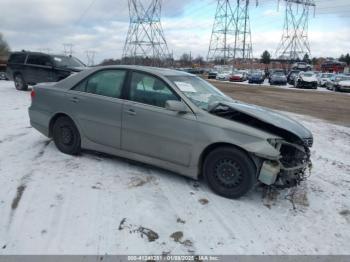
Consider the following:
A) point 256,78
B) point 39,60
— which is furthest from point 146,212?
point 256,78

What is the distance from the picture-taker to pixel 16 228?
3.32 meters

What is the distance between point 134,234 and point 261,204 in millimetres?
1683

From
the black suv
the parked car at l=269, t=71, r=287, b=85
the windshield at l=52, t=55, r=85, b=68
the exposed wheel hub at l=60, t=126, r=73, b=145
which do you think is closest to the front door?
the exposed wheel hub at l=60, t=126, r=73, b=145

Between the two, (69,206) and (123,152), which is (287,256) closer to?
(69,206)

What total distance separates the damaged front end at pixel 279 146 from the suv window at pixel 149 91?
67 centimetres

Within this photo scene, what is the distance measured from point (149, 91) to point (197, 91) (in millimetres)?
698

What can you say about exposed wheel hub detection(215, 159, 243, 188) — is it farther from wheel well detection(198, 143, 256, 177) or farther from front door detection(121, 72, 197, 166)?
front door detection(121, 72, 197, 166)

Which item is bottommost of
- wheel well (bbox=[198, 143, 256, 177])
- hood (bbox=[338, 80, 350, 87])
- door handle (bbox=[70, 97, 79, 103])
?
hood (bbox=[338, 80, 350, 87])

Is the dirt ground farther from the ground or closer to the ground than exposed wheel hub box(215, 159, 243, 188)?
closer to the ground

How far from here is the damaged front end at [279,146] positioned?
4.07 meters

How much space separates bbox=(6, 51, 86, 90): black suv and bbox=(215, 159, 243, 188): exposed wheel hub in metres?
10.6

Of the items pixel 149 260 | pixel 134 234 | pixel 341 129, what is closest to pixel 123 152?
pixel 134 234

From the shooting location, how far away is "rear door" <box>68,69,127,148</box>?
5.00 m

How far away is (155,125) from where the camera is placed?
15.1 ft
